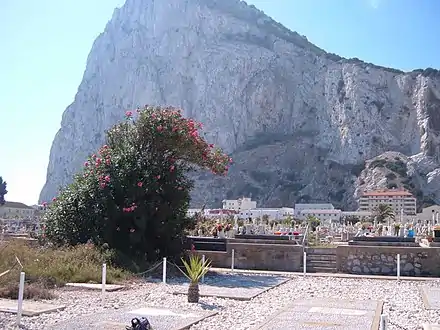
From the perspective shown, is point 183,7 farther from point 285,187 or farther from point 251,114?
point 285,187

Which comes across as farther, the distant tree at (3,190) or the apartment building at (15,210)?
the apartment building at (15,210)

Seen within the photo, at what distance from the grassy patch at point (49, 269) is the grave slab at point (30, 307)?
65 cm

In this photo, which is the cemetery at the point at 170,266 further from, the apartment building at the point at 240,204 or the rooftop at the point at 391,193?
the rooftop at the point at 391,193

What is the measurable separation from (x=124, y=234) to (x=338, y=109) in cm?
11600

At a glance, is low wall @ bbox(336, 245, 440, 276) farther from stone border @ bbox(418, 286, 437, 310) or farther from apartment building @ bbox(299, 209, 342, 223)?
apartment building @ bbox(299, 209, 342, 223)

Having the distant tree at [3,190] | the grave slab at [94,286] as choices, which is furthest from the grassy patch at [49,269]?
the distant tree at [3,190]

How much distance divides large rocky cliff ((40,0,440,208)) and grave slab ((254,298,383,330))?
113 meters

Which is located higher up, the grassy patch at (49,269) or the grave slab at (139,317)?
the grassy patch at (49,269)

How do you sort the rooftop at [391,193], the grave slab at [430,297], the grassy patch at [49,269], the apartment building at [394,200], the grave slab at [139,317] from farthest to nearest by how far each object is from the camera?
the rooftop at [391,193] < the apartment building at [394,200] < the grassy patch at [49,269] < the grave slab at [430,297] < the grave slab at [139,317]

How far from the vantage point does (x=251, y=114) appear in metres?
132

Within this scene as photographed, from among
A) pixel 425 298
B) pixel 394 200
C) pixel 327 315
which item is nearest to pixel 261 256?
pixel 425 298

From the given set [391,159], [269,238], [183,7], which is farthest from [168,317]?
[183,7]

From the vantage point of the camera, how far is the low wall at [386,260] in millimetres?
16875

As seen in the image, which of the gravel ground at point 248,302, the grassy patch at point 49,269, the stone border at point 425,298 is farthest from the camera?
the grassy patch at point 49,269
